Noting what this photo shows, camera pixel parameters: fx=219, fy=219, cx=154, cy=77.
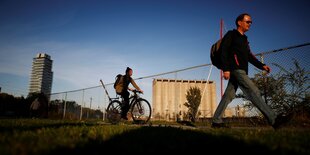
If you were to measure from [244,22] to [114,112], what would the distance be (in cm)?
554

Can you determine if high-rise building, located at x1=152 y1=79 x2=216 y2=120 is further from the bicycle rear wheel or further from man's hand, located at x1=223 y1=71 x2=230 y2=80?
man's hand, located at x1=223 y1=71 x2=230 y2=80

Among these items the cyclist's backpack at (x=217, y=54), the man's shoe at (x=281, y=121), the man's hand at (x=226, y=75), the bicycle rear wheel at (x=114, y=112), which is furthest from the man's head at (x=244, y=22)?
the bicycle rear wheel at (x=114, y=112)

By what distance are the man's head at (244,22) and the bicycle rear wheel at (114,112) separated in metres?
5.02

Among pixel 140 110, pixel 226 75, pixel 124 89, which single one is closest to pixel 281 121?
pixel 226 75

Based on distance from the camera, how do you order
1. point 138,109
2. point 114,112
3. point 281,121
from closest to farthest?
point 281,121 → point 138,109 → point 114,112

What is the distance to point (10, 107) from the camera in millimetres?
23328

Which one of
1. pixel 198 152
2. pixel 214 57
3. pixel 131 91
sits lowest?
pixel 198 152

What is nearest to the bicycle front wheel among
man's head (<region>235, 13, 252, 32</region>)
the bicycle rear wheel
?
the bicycle rear wheel

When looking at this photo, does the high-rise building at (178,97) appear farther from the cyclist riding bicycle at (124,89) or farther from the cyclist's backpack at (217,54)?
the cyclist's backpack at (217,54)

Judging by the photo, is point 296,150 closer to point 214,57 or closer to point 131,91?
point 214,57

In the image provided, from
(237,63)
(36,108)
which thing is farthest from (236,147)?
(36,108)

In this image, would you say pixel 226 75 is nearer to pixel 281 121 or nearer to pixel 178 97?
pixel 281 121

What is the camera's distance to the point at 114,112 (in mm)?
8297

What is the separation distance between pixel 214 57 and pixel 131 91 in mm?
3730
